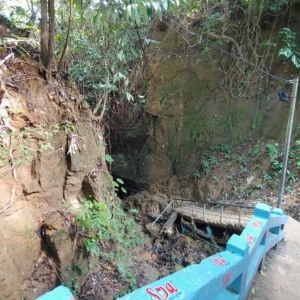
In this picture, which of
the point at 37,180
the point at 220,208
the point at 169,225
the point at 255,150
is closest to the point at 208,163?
the point at 255,150

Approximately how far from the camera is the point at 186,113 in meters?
8.82

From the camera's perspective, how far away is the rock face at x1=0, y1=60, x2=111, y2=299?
10.2ft

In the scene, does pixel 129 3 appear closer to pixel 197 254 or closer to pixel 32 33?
pixel 32 33

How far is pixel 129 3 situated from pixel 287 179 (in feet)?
21.0

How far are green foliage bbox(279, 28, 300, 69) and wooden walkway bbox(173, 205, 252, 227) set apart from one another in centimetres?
418

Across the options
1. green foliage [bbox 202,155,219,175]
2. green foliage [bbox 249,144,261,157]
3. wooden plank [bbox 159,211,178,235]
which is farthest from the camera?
green foliage [bbox 202,155,219,175]

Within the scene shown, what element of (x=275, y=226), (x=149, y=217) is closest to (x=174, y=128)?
(x=149, y=217)

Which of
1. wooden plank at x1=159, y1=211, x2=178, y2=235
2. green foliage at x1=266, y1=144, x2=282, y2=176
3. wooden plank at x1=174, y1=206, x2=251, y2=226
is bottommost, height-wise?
wooden plank at x1=159, y1=211, x2=178, y2=235

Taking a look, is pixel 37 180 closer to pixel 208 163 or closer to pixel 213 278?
pixel 213 278

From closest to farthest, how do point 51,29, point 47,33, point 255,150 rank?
point 51,29
point 47,33
point 255,150

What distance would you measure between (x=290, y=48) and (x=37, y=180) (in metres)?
7.17

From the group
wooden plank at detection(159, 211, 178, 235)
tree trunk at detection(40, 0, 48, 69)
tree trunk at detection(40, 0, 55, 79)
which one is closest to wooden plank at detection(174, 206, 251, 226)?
wooden plank at detection(159, 211, 178, 235)

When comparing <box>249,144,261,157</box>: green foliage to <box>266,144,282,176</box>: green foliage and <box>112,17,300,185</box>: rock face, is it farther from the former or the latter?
<box>112,17,300,185</box>: rock face

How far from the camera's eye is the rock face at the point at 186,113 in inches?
329
